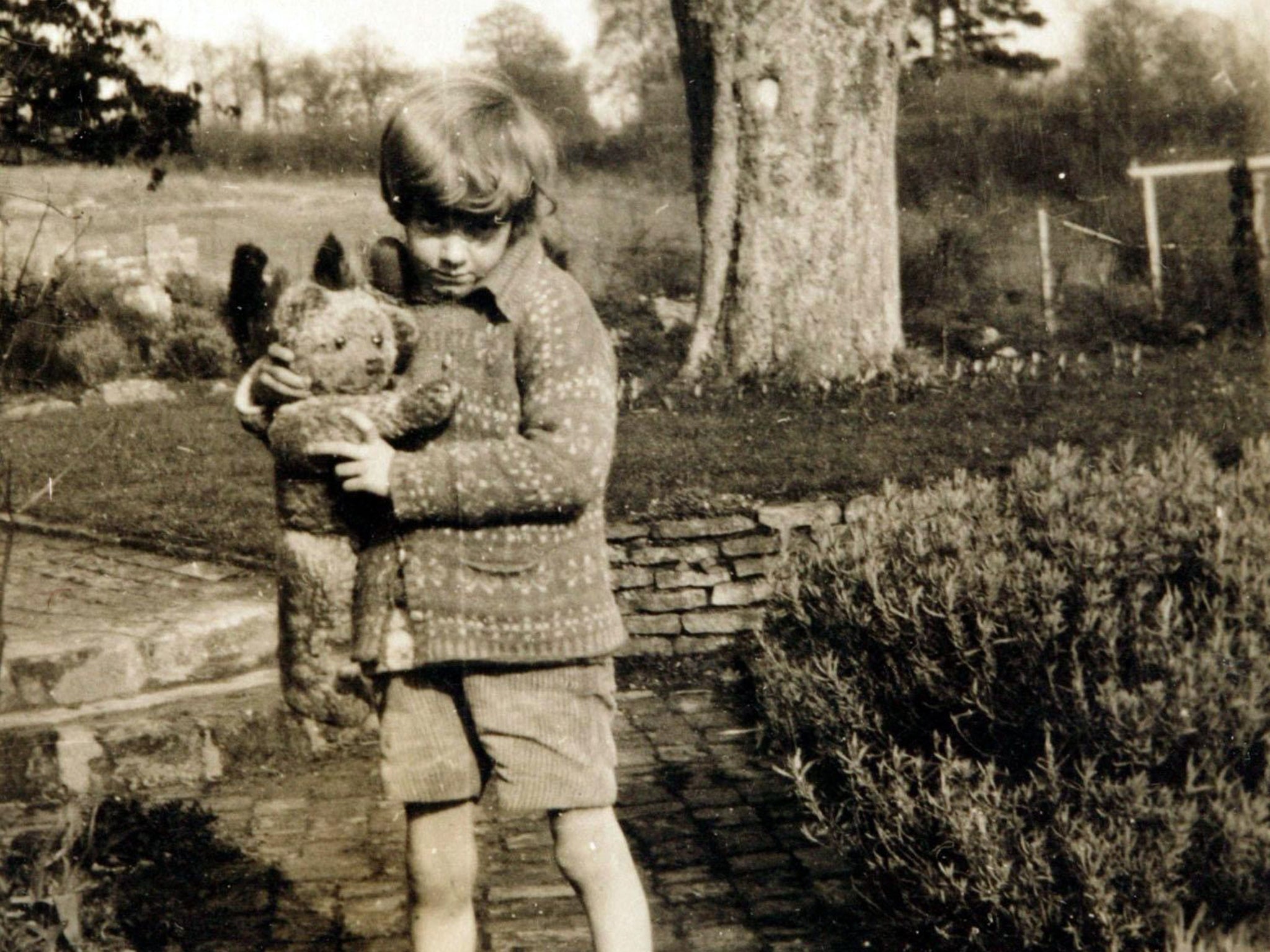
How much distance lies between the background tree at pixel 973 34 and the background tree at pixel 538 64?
17.2 ft

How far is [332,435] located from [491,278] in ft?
1.40

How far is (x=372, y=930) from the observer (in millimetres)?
3492

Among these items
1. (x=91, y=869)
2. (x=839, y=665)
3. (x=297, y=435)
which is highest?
(x=297, y=435)

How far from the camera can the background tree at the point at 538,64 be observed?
970 centimetres

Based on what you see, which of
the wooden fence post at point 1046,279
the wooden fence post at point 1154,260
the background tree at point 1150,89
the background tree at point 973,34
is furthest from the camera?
the background tree at point 973,34

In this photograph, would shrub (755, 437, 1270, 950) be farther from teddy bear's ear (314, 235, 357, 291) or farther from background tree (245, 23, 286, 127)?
background tree (245, 23, 286, 127)

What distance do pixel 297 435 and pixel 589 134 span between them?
22405mm

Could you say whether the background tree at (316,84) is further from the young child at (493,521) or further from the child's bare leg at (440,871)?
the child's bare leg at (440,871)

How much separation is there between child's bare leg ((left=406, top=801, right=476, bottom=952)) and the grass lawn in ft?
10.6

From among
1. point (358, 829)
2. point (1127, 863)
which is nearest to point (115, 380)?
point (358, 829)

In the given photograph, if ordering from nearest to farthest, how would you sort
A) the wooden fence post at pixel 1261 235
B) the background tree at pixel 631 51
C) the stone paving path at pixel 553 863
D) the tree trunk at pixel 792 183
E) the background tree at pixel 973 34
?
the stone paving path at pixel 553 863 < the tree trunk at pixel 792 183 < the wooden fence post at pixel 1261 235 < the background tree at pixel 973 34 < the background tree at pixel 631 51

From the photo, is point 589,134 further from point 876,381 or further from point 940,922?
point 940,922

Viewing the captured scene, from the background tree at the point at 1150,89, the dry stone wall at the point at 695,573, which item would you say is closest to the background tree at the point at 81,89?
the dry stone wall at the point at 695,573

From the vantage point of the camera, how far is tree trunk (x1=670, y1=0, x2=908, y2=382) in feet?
30.2
